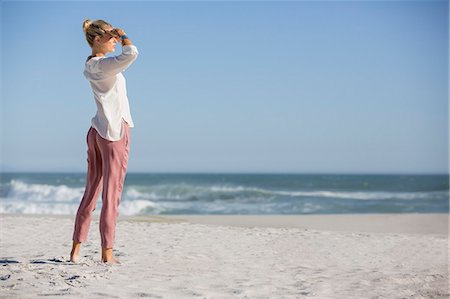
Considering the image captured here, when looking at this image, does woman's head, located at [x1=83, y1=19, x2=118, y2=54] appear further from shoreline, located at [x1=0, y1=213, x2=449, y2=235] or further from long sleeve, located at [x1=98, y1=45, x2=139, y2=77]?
shoreline, located at [x1=0, y1=213, x2=449, y2=235]

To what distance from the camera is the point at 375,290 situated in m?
3.98

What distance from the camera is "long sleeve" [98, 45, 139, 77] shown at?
4004 millimetres

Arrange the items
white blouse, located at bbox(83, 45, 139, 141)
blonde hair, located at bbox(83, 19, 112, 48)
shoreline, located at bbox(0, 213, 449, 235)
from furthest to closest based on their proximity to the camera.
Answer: shoreline, located at bbox(0, 213, 449, 235) → blonde hair, located at bbox(83, 19, 112, 48) → white blouse, located at bbox(83, 45, 139, 141)

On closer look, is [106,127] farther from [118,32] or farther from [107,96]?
[118,32]

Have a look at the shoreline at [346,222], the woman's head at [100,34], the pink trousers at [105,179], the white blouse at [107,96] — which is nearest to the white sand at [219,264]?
the pink trousers at [105,179]

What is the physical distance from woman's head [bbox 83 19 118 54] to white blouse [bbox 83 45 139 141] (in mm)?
108

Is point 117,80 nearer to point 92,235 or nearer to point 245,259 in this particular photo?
point 245,259

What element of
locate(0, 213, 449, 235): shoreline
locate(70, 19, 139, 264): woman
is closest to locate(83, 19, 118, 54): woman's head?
locate(70, 19, 139, 264): woman

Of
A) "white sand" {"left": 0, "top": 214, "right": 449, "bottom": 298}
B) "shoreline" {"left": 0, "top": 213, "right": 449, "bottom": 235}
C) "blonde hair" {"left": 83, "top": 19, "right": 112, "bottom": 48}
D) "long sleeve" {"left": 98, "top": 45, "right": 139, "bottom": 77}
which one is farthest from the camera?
"shoreline" {"left": 0, "top": 213, "right": 449, "bottom": 235}

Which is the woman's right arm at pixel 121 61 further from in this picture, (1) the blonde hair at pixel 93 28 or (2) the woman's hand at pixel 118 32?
(1) the blonde hair at pixel 93 28

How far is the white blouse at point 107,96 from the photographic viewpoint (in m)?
4.18

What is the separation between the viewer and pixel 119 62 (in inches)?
159

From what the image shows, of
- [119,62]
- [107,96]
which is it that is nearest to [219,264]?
[107,96]

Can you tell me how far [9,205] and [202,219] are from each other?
9.29 metres
